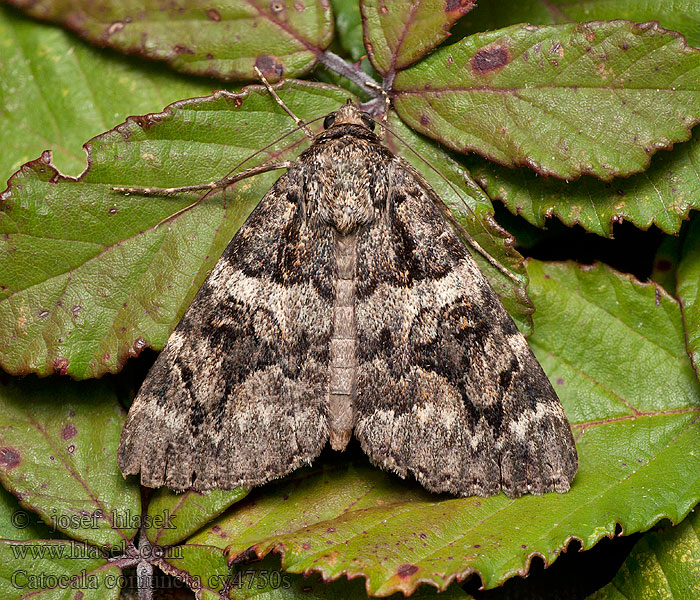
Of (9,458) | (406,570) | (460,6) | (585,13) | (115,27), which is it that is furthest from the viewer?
(585,13)

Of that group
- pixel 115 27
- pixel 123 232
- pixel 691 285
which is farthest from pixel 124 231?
pixel 691 285

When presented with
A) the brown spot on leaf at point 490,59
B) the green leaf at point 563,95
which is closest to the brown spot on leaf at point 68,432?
the green leaf at point 563,95

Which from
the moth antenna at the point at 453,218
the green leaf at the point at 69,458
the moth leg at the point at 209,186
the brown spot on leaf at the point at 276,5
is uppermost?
the brown spot on leaf at the point at 276,5

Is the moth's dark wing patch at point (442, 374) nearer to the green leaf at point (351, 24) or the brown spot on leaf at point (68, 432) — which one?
the green leaf at point (351, 24)

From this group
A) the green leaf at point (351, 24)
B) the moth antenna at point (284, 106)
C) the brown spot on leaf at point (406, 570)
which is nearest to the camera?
the brown spot on leaf at point (406, 570)

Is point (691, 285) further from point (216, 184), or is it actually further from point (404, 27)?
point (216, 184)

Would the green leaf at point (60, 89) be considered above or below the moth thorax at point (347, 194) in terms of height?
above

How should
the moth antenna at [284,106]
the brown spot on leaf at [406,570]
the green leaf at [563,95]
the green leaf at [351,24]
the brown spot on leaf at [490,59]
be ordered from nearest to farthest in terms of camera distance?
the brown spot on leaf at [406,570] < the green leaf at [563,95] < the brown spot on leaf at [490,59] < the moth antenna at [284,106] < the green leaf at [351,24]
